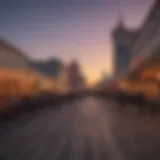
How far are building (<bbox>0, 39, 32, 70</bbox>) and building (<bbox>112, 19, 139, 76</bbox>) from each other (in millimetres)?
873

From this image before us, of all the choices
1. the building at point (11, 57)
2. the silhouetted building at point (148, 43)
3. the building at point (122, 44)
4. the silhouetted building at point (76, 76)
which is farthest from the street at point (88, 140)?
the building at point (11, 57)

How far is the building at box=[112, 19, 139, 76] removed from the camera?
274 centimetres

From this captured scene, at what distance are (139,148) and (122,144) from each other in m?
0.20

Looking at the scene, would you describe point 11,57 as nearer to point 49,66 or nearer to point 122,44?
point 49,66

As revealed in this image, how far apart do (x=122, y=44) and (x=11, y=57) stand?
1062 millimetres

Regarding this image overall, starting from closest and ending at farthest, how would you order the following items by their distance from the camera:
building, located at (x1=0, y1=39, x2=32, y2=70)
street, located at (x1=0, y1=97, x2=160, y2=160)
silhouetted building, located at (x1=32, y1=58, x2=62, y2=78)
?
building, located at (x1=0, y1=39, x2=32, y2=70), street, located at (x1=0, y1=97, x2=160, y2=160), silhouetted building, located at (x1=32, y1=58, x2=62, y2=78)

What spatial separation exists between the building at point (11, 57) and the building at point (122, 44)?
87 cm

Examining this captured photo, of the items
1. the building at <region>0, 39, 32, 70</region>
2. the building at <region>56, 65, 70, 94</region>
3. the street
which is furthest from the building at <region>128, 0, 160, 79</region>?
the building at <region>0, 39, 32, 70</region>

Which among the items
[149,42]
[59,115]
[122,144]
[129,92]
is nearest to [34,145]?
[122,144]

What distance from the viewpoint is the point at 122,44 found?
2740mm

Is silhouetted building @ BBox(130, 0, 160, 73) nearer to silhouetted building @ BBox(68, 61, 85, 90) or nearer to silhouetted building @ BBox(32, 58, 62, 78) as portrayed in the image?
silhouetted building @ BBox(68, 61, 85, 90)

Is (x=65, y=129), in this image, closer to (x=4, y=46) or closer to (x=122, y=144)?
(x=122, y=144)

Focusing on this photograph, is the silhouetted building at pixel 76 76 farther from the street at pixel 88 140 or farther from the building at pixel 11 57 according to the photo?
the building at pixel 11 57

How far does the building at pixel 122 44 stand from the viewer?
8.98ft
